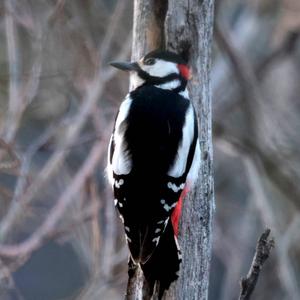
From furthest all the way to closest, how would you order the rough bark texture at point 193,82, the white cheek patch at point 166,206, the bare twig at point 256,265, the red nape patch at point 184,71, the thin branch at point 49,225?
1. the thin branch at point 49,225
2. the red nape patch at point 184,71
3. the rough bark texture at point 193,82
4. the white cheek patch at point 166,206
5. the bare twig at point 256,265

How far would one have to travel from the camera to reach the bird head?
3.71 meters

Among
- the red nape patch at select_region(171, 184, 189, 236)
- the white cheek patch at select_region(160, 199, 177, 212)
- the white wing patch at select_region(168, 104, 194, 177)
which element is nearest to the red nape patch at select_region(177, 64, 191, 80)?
the white wing patch at select_region(168, 104, 194, 177)

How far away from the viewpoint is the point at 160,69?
12.2ft

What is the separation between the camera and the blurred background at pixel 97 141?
4461 mm

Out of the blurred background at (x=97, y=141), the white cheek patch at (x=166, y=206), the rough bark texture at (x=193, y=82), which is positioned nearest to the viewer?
the white cheek patch at (x=166, y=206)

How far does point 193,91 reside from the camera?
3875 mm

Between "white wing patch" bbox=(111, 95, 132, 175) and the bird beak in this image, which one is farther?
the bird beak

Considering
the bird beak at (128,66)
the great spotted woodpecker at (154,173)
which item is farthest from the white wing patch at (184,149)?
the bird beak at (128,66)

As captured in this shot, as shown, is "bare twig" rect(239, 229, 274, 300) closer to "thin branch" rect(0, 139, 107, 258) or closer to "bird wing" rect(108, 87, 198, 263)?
"bird wing" rect(108, 87, 198, 263)

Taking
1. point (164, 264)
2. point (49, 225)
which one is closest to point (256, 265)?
point (164, 264)

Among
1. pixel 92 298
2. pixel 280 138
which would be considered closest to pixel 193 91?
pixel 92 298

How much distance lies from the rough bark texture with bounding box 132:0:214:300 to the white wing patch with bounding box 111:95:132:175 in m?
0.40

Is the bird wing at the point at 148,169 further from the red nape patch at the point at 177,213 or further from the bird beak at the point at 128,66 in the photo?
the bird beak at the point at 128,66

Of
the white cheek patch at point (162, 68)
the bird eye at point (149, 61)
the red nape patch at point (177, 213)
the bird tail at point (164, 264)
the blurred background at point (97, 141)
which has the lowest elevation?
the bird tail at point (164, 264)
